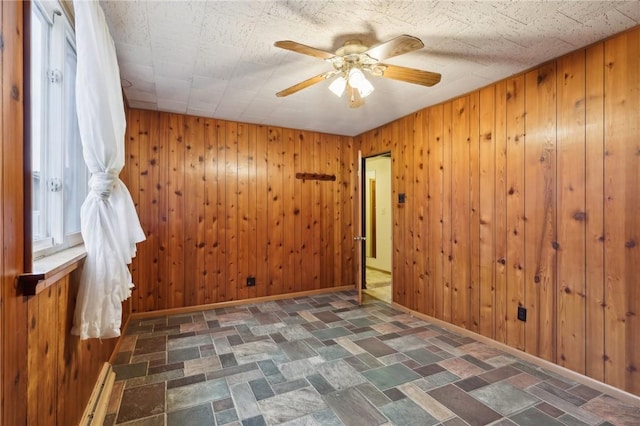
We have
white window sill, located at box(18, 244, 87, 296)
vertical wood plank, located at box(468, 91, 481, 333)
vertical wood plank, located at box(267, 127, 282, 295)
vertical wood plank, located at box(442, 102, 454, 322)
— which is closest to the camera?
white window sill, located at box(18, 244, 87, 296)

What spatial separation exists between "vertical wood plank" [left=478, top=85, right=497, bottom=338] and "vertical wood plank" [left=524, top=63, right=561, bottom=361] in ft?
0.96

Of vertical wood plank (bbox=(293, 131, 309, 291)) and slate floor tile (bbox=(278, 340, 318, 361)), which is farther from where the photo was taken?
vertical wood plank (bbox=(293, 131, 309, 291))

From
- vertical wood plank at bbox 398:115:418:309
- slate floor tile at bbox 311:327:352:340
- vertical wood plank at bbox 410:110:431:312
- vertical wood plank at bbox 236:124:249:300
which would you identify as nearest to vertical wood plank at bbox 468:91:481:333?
vertical wood plank at bbox 410:110:431:312

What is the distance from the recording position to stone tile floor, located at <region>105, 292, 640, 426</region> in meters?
1.87

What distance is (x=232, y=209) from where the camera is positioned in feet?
13.2

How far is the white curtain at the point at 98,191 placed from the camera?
4.71 ft

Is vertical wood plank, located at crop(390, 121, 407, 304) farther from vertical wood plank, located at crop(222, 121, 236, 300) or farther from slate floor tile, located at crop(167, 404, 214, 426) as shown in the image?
slate floor tile, located at crop(167, 404, 214, 426)

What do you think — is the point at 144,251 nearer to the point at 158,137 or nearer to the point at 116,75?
the point at 158,137

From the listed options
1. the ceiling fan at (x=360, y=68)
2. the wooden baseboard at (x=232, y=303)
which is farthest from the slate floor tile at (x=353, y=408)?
the wooden baseboard at (x=232, y=303)

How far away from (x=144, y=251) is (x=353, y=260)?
9.70 feet

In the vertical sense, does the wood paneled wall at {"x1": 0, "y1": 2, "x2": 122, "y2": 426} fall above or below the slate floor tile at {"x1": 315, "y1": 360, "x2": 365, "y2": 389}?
above

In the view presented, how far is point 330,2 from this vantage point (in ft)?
5.51

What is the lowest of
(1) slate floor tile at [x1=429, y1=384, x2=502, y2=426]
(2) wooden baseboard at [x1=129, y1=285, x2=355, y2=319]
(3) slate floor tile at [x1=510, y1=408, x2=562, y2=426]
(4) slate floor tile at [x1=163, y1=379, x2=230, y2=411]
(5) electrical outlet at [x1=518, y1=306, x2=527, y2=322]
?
(3) slate floor tile at [x1=510, y1=408, x2=562, y2=426]

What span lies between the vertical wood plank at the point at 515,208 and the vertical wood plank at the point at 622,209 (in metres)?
0.56
